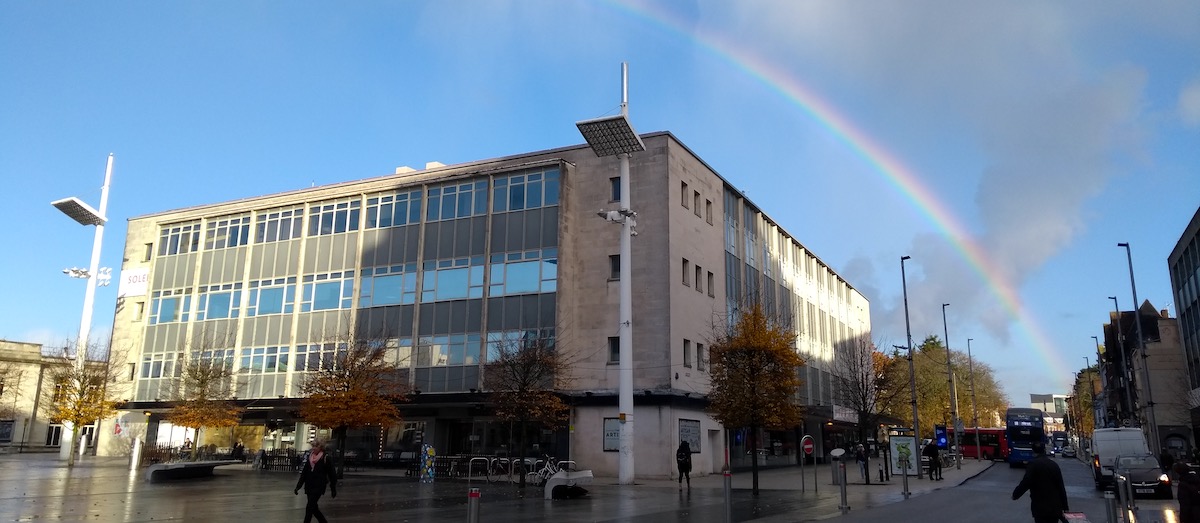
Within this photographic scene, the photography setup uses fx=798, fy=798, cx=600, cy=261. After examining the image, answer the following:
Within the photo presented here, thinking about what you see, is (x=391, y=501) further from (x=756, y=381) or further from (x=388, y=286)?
(x=388, y=286)

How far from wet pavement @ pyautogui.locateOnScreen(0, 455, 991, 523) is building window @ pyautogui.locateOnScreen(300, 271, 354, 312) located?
13.9 m

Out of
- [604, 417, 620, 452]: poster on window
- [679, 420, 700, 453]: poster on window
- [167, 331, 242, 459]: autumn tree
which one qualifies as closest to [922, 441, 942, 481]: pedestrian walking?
[679, 420, 700, 453]: poster on window

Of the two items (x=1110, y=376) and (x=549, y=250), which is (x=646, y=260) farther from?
(x=1110, y=376)

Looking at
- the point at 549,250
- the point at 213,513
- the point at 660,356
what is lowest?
the point at 213,513

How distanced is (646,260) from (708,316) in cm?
601

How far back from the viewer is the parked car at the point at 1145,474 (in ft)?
84.8

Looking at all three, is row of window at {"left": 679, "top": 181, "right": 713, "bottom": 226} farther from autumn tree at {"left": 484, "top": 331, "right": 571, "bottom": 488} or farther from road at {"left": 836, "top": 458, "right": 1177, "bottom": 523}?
road at {"left": 836, "top": 458, "right": 1177, "bottom": 523}

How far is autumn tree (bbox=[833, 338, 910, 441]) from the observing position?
42.2 metres

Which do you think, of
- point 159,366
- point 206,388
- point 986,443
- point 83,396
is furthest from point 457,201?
point 986,443

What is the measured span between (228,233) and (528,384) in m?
28.9

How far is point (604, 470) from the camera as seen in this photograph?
1448 inches

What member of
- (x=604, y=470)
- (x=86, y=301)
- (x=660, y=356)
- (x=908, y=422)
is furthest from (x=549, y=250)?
(x=908, y=422)

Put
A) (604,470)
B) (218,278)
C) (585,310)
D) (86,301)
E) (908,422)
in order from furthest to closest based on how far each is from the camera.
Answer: (908,422)
(86,301)
(218,278)
(585,310)
(604,470)

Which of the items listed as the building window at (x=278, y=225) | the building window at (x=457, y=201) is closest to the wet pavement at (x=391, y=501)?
the building window at (x=457, y=201)
